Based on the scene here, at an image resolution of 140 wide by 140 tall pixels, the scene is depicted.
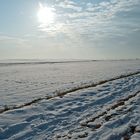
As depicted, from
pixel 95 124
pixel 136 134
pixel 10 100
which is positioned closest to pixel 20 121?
pixel 95 124

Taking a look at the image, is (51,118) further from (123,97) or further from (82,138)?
(123,97)

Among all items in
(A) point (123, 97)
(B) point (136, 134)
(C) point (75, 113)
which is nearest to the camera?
(B) point (136, 134)

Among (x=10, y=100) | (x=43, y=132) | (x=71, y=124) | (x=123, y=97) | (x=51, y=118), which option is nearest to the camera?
(x=43, y=132)

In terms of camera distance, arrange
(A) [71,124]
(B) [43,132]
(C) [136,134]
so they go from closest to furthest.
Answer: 1. (C) [136,134]
2. (B) [43,132]
3. (A) [71,124]

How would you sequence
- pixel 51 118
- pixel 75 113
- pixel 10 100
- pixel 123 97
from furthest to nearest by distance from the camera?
pixel 10 100
pixel 123 97
pixel 75 113
pixel 51 118

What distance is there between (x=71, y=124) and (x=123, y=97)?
583 centimetres

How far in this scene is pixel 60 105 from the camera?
12586 mm

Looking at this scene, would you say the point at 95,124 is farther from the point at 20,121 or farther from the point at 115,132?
the point at 20,121

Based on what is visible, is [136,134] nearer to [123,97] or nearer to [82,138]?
[82,138]

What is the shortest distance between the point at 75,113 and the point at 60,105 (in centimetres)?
176

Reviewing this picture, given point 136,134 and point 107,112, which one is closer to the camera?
point 136,134

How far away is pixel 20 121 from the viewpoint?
9.83m

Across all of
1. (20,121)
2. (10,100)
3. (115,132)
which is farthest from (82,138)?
(10,100)

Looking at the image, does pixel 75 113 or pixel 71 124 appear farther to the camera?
pixel 75 113
